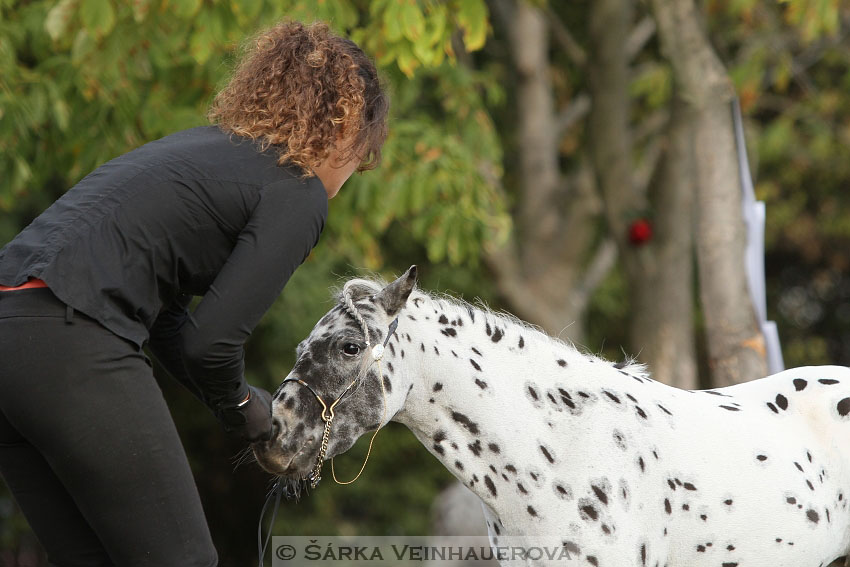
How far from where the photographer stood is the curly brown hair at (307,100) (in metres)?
2.18

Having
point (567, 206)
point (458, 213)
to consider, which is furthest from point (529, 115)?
point (458, 213)

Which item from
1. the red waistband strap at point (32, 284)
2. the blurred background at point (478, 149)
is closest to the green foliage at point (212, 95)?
the blurred background at point (478, 149)

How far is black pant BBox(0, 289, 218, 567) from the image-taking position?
190cm

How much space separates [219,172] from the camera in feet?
6.77

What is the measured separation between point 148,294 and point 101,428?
0.98 feet

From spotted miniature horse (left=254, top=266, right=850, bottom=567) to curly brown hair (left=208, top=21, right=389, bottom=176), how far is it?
487 mm

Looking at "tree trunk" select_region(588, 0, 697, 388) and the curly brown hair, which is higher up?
the curly brown hair

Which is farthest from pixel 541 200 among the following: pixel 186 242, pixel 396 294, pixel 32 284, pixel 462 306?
pixel 32 284

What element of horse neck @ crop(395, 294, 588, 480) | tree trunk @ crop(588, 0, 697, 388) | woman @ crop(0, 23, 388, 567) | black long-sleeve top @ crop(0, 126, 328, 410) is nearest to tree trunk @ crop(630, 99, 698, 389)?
tree trunk @ crop(588, 0, 697, 388)

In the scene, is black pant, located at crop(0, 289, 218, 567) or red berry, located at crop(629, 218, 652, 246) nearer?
black pant, located at crop(0, 289, 218, 567)

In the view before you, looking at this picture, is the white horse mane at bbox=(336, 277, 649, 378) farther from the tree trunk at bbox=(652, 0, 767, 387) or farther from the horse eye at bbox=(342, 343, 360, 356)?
the tree trunk at bbox=(652, 0, 767, 387)

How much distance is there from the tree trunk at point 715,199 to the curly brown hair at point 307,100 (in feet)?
9.58

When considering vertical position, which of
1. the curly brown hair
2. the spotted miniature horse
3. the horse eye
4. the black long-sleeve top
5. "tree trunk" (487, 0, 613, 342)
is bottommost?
"tree trunk" (487, 0, 613, 342)

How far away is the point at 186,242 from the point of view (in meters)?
2.05
